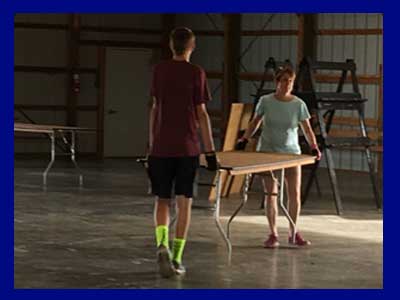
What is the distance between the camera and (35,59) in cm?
1848

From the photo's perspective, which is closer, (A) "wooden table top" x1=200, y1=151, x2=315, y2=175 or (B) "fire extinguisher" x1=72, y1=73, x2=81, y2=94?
(A) "wooden table top" x1=200, y1=151, x2=315, y2=175

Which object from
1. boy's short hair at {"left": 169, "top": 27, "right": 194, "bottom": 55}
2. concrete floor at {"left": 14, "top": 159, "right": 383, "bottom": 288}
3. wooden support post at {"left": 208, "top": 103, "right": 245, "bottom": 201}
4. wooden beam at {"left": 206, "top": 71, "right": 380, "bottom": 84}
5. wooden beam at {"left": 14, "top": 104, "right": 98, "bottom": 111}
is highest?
wooden beam at {"left": 206, "top": 71, "right": 380, "bottom": 84}

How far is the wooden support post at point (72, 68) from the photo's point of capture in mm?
18609

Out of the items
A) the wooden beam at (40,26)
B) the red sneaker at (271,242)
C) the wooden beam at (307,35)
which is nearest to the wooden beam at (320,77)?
the wooden beam at (307,35)

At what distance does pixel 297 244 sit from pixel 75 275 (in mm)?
2158

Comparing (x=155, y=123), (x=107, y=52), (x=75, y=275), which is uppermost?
(x=107, y=52)

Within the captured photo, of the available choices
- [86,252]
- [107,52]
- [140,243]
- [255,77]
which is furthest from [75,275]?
[107,52]

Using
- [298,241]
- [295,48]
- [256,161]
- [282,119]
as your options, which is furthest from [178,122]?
[295,48]

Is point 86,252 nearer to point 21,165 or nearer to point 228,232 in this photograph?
point 228,232

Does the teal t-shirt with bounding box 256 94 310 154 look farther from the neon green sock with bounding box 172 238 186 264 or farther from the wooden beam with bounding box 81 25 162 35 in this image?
the wooden beam with bounding box 81 25 162 35

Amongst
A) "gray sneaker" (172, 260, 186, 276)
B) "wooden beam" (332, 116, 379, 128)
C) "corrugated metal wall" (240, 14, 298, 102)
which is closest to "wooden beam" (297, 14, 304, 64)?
"corrugated metal wall" (240, 14, 298, 102)

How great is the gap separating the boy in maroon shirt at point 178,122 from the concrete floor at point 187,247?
642 millimetres

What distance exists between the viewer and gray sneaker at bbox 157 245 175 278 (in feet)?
19.9

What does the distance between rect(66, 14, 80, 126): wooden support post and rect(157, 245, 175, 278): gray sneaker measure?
41.7ft
